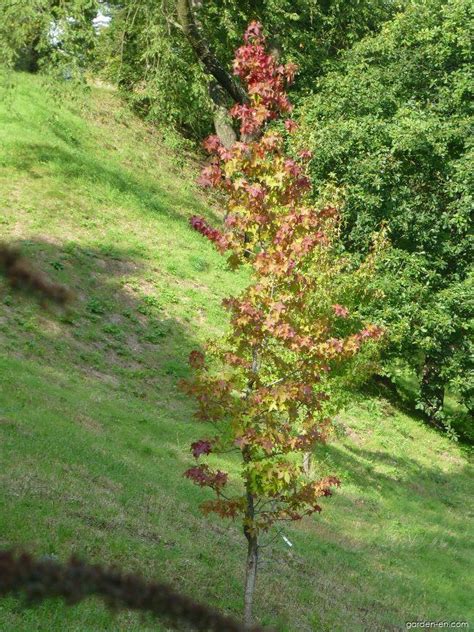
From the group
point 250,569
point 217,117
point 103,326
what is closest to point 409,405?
point 103,326

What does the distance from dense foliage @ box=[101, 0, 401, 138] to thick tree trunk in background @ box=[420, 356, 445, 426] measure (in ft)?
41.1

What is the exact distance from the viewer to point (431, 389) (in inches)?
1022

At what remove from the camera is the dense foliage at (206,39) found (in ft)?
88.2

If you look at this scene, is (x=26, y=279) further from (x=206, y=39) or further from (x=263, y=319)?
(x=206, y=39)

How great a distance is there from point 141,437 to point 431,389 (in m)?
13.5

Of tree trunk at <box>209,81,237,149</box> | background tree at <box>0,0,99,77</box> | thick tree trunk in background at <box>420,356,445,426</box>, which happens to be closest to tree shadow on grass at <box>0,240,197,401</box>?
background tree at <box>0,0,99,77</box>

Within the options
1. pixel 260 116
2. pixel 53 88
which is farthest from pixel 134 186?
pixel 260 116

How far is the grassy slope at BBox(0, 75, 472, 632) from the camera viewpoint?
10125 millimetres

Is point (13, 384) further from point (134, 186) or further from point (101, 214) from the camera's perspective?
point (134, 186)

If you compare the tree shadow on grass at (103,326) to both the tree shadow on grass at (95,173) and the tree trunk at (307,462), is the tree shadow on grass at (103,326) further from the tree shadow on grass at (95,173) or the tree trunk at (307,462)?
the tree shadow on grass at (95,173)

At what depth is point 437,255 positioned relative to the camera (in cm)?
2470

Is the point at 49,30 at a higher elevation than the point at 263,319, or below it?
higher

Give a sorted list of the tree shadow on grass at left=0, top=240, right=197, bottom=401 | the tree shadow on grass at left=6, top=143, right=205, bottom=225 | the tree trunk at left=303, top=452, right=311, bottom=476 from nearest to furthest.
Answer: the tree trunk at left=303, top=452, right=311, bottom=476, the tree shadow on grass at left=0, top=240, right=197, bottom=401, the tree shadow on grass at left=6, top=143, right=205, bottom=225

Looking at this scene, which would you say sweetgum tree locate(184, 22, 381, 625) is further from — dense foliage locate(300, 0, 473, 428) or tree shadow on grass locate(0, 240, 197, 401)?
dense foliage locate(300, 0, 473, 428)
